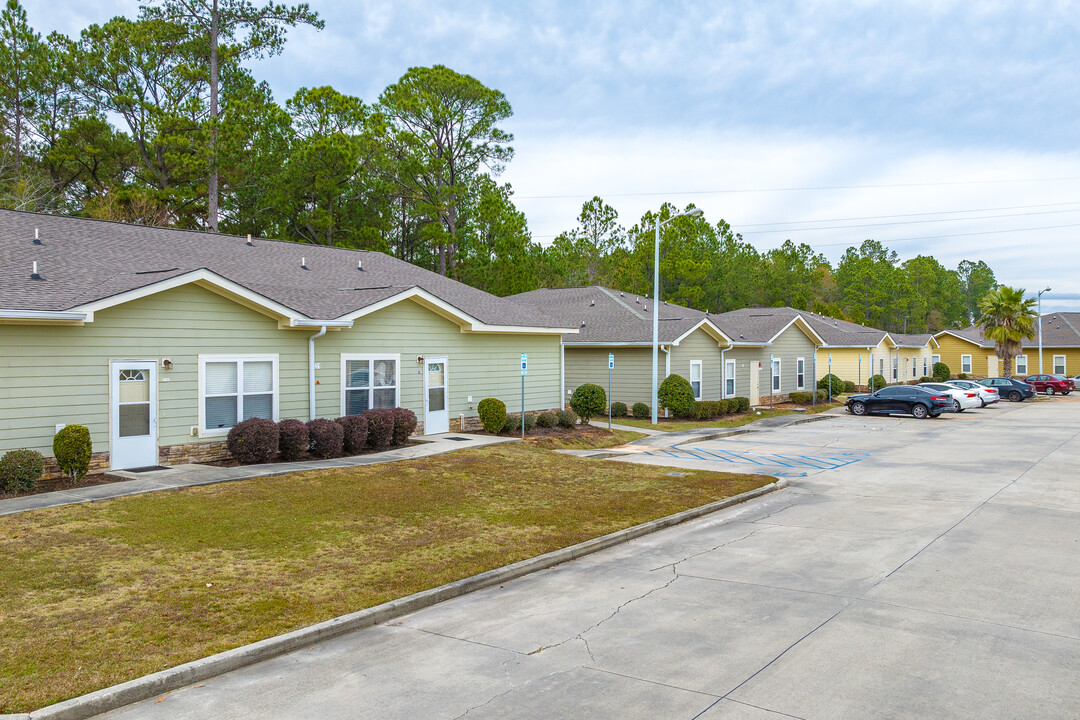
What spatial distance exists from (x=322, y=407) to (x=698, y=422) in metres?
16.5

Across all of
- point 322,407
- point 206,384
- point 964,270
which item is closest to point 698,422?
point 322,407

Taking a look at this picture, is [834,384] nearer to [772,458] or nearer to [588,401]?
[588,401]

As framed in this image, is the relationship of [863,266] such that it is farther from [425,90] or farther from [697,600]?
[697,600]

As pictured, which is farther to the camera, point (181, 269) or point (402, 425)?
point (402, 425)

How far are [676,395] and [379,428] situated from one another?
50.2ft

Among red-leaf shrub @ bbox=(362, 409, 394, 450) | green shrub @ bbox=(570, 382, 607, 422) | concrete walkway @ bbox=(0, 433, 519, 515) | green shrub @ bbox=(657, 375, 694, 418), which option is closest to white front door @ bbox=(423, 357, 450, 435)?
concrete walkway @ bbox=(0, 433, 519, 515)

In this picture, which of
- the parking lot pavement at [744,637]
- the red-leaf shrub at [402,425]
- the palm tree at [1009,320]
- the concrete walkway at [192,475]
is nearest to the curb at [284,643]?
the parking lot pavement at [744,637]

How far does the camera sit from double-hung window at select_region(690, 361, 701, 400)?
112ft

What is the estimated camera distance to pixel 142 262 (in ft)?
61.8

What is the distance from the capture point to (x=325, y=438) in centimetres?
1772

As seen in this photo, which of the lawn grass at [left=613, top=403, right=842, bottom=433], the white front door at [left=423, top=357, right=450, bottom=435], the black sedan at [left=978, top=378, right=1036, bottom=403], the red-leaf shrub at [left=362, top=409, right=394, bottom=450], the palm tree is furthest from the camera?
the palm tree

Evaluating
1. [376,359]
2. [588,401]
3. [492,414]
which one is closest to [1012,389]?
[588,401]

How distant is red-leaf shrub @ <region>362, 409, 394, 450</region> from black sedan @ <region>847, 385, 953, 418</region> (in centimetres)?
2572

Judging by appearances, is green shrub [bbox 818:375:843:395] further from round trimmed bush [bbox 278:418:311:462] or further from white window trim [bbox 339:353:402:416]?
Answer: round trimmed bush [bbox 278:418:311:462]
